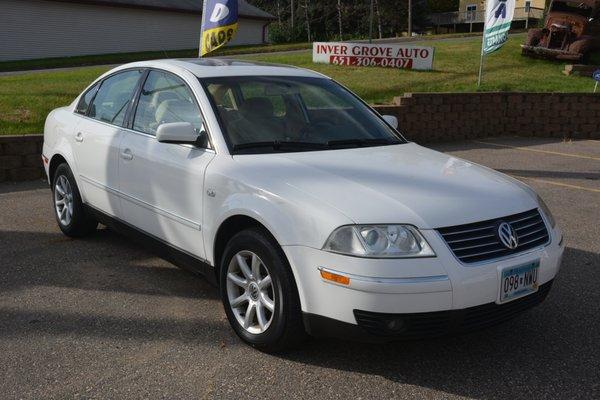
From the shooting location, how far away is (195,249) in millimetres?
4316

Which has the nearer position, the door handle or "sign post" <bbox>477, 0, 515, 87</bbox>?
the door handle

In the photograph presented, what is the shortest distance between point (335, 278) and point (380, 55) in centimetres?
1489

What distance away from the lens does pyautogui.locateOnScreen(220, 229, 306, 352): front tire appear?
3.54 meters

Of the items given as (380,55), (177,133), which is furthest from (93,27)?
(177,133)

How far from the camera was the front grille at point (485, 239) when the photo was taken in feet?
11.1

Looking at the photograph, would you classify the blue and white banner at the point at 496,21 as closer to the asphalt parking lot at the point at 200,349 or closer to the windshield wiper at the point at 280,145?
the asphalt parking lot at the point at 200,349

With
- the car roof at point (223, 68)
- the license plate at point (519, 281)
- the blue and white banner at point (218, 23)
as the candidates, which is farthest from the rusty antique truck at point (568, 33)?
the license plate at point (519, 281)

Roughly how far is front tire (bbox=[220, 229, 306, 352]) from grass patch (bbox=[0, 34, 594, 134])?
23.7ft

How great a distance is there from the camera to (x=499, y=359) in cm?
379

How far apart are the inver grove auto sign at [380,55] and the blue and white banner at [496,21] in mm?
2802

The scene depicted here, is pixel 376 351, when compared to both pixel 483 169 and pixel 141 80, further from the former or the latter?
pixel 141 80

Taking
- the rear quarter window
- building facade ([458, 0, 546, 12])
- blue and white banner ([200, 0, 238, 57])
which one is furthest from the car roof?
building facade ([458, 0, 546, 12])

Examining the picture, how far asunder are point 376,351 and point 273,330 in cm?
65

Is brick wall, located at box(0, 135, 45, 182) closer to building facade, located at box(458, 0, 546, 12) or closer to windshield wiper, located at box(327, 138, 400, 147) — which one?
windshield wiper, located at box(327, 138, 400, 147)
